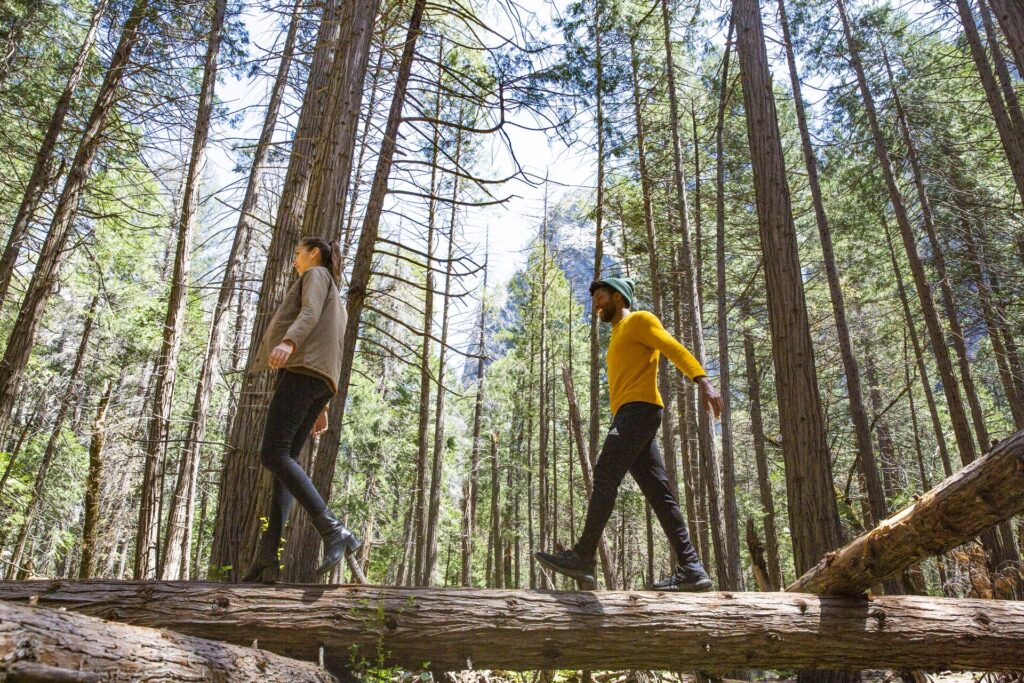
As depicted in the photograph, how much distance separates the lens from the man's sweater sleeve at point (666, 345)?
3.94 meters

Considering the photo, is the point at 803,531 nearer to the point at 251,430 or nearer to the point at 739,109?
the point at 251,430

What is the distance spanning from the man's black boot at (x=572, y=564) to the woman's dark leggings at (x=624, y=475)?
5 centimetres

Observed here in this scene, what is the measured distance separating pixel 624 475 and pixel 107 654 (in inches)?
116

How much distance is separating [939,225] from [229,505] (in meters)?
16.0

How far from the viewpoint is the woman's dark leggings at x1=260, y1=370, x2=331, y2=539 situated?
11.0 ft

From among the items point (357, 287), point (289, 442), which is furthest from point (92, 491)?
point (289, 442)

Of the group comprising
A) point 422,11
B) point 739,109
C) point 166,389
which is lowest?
point 166,389

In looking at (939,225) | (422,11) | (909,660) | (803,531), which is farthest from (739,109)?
(909,660)

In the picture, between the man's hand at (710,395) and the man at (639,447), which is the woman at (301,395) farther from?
the man's hand at (710,395)

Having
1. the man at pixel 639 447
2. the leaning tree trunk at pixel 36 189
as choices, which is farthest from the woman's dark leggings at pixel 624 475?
the leaning tree trunk at pixel 36 189

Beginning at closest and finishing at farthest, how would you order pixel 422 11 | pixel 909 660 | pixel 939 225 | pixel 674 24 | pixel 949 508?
pixel 949 508, pixel 909 660, pixel 422 11, pixel 674 24, pixel 939 225

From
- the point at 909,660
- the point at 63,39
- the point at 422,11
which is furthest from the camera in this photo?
the point at 63,39

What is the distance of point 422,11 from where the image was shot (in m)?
5.95

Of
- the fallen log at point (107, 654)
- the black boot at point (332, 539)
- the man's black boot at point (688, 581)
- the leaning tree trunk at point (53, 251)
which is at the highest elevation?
the leaning tree trunk at point (53, 251)
